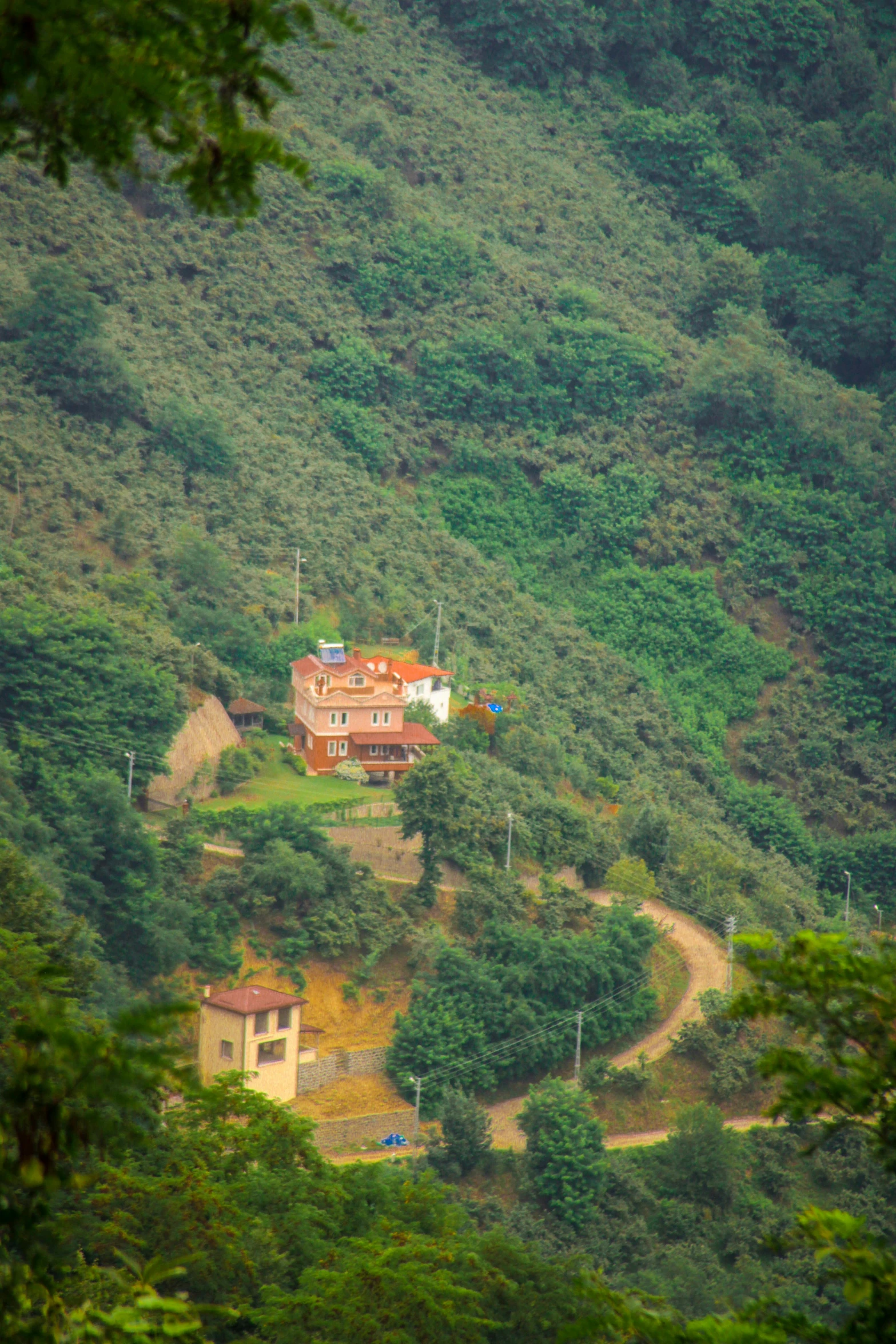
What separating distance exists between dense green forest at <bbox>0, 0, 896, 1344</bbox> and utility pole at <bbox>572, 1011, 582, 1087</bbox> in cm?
38

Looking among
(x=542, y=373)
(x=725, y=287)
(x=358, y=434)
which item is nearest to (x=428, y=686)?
(x=358, y=434)

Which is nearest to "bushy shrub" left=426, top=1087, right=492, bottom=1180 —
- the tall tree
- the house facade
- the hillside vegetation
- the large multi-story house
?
the hillside vegetation

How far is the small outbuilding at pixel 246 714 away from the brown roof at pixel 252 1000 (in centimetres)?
900

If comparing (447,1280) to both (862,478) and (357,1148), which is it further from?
(862,478)

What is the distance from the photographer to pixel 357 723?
99.1ft

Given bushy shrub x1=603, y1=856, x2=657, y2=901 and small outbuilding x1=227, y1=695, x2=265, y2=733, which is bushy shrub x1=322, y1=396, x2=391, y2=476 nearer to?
small outbuilding x1=227, y1=695, x2=265, y2=733

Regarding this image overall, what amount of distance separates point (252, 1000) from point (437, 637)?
1480cm

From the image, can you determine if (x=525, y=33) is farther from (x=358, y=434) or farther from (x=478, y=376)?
(x=358, y=434)

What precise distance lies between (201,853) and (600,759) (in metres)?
13.4

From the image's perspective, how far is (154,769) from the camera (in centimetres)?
Answer: 2727

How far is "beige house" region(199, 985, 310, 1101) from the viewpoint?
22125mm

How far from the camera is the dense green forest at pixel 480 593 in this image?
1379 centimetres

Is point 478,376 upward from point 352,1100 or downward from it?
upward

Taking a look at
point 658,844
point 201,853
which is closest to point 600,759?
point 658,844
